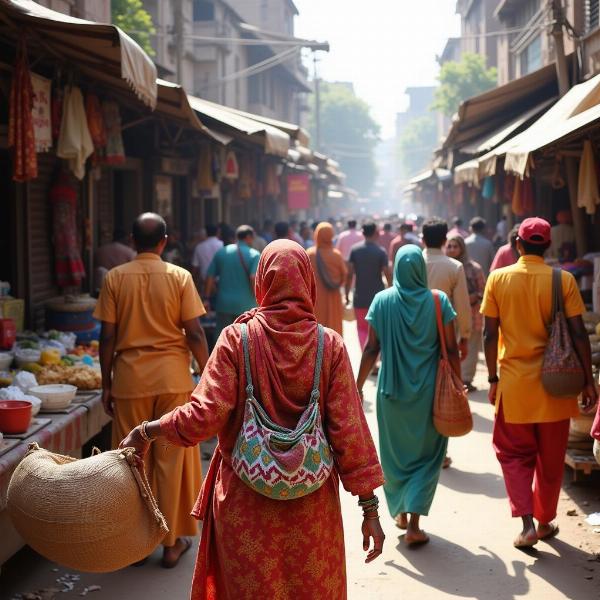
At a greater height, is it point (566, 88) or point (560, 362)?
point (566, 88)

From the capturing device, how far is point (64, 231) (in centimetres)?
974

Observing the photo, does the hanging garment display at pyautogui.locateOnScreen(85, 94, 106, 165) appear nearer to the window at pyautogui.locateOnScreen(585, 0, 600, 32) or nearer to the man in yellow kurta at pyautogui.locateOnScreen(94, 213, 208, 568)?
the man in yellow kurta at pyautogui.locateOnScreen(94, 213, 208, 568)

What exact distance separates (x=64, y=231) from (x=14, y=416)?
4.80 meters

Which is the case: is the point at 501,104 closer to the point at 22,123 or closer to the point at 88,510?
the point at 22,123

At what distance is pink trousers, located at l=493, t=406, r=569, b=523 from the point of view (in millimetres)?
5448

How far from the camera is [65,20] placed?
5.61 meters

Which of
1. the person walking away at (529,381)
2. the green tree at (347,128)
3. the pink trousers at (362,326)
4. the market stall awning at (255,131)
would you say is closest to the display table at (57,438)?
the person walking away at (529,381)

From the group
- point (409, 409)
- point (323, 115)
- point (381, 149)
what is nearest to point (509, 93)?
point (409, 409)

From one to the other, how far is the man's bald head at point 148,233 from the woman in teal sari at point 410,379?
1.36 m

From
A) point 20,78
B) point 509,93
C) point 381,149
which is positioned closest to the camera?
point 20,78

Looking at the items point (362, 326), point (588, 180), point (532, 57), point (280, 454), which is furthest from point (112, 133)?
point (532, 57)

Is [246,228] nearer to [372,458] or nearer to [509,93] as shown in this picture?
[372,458]

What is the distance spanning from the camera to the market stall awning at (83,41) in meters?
5.59

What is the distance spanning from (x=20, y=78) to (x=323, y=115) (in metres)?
82.5
